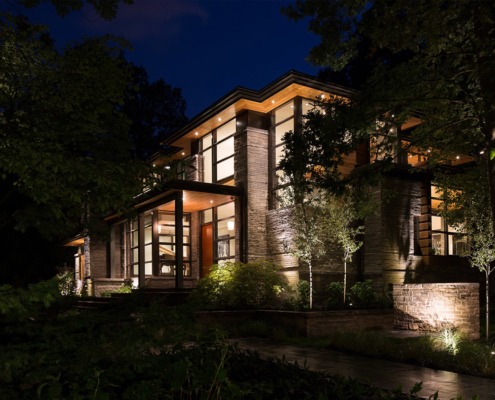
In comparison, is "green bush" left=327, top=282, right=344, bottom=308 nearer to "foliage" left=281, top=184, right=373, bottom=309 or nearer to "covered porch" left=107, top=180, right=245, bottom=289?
"foliage" left=281, top=184, right=373, bottom=309

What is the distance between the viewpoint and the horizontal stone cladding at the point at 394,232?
612 inches

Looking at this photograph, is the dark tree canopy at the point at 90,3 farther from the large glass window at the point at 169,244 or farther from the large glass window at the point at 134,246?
the large glass window at the point at 134,246

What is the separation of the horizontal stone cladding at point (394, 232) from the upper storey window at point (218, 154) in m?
5.91

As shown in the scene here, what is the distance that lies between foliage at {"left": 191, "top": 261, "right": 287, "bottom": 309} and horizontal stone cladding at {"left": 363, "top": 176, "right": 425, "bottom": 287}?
119 inches

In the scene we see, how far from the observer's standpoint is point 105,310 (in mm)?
4977

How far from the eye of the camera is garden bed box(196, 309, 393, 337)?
39.5 feet

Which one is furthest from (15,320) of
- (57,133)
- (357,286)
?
(357,286)

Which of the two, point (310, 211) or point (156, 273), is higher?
point (310, 211)

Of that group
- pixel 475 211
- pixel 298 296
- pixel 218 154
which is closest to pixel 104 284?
pixel 218 154

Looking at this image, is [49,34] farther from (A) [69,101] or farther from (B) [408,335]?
(B) [408,335]

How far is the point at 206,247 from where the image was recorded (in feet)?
67.4

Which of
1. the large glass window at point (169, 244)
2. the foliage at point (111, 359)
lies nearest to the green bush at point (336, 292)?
the large glass window at point (169, 244)

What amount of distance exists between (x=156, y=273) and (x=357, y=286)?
309 inches

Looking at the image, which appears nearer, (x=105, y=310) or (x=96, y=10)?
(x=105, y=310)
